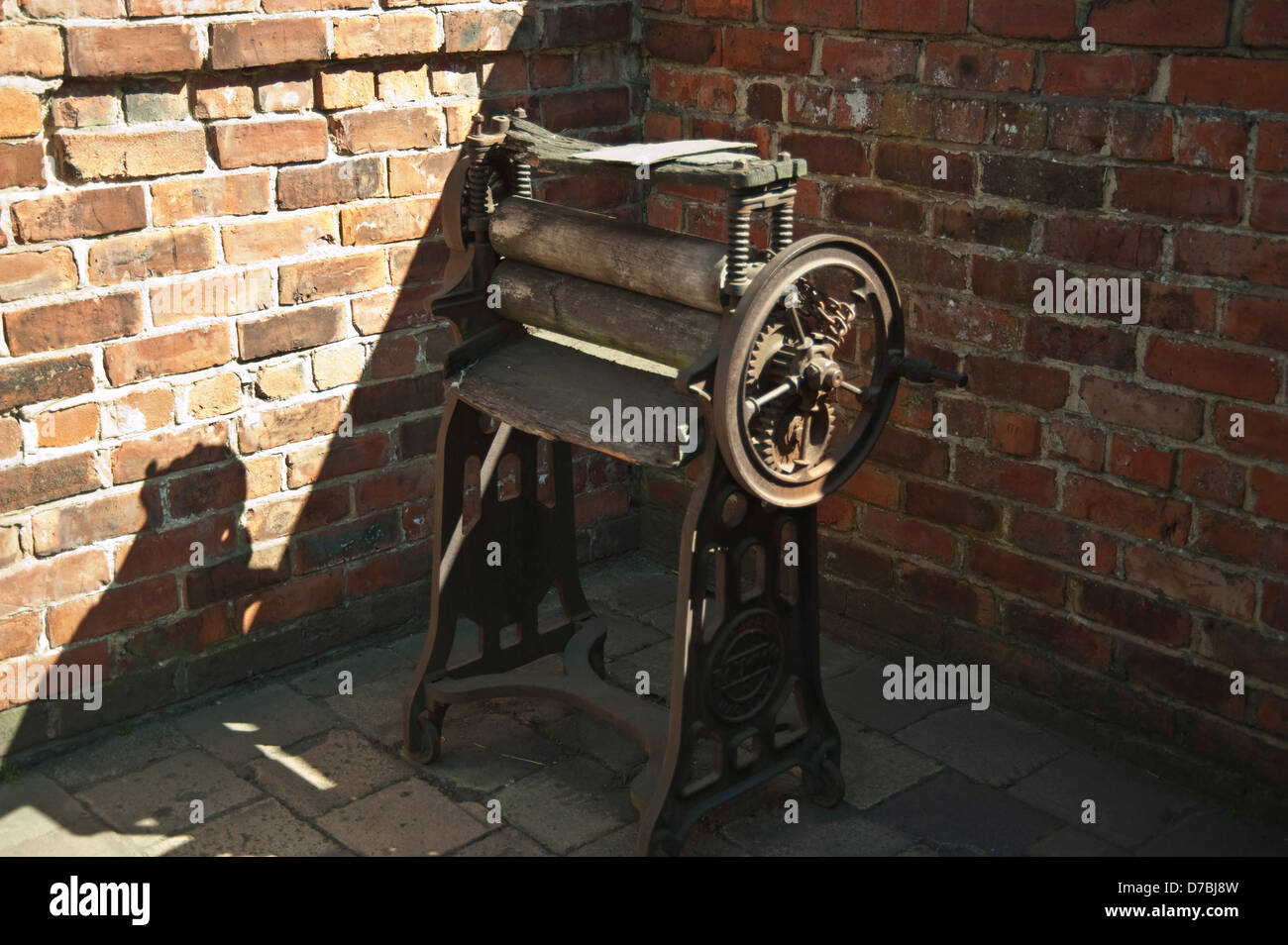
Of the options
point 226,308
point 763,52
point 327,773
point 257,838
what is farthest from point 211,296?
point 763,52

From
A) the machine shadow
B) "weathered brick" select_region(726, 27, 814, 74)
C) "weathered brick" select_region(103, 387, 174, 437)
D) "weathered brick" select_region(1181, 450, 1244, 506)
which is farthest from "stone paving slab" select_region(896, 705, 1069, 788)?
"weathered brick" select_region(103, 387, 174, 437)

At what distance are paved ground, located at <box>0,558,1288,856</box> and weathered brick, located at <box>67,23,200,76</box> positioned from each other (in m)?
1.56

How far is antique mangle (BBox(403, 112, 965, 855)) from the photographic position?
2.81 meters

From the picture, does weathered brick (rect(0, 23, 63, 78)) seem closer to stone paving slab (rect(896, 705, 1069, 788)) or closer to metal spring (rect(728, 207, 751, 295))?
metal spring (rect(728, 207, 751, 295))

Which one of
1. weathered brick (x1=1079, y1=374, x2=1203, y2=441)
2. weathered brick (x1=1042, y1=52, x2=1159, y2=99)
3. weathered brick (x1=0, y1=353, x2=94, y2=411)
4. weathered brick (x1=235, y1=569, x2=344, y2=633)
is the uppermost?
weathered brick (x1=1042, y1=52, x2=1159, y2=99)

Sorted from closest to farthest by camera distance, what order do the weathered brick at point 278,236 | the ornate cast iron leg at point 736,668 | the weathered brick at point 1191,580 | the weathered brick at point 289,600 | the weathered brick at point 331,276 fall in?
the ornate cast iron leg at point 736,668
the weathered brick at point 1191,580
the weathered brick at point 278,236
the weathered brick at point 331,276
the weathered brick at point 289,600

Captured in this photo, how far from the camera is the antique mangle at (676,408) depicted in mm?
2807

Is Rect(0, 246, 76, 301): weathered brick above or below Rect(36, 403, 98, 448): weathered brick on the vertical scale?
above

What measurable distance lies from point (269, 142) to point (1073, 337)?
1965 mm

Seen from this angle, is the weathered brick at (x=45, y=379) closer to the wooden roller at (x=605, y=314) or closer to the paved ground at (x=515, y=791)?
the paved ground at (x=515, y=791)

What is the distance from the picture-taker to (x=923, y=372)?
3.01 meters

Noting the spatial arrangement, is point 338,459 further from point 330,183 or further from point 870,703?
point 870,703

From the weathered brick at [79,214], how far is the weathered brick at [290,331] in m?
0.39

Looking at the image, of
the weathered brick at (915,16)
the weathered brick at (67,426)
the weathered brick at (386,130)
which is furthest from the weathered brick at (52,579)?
the weathered brick at (915,16)
